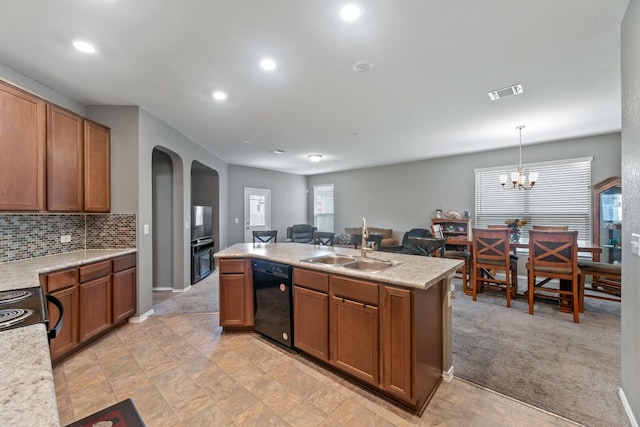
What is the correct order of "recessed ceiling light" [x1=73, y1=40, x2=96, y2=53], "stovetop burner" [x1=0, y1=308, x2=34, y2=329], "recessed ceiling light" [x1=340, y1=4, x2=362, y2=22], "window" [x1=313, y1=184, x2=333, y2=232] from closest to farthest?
"stovetop burner" [x1=0, y1=308, x2=34, y2=329] < "recessed ceiling light" [x1=340, y1=4, x2=362, y2=22] < "recessed ceiling light" [x1=73, y1=40, x2=96, y2=53] < "window" [x1=313, y1=184, x2=333, y2=232]

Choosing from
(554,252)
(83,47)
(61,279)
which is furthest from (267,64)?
(554,252)

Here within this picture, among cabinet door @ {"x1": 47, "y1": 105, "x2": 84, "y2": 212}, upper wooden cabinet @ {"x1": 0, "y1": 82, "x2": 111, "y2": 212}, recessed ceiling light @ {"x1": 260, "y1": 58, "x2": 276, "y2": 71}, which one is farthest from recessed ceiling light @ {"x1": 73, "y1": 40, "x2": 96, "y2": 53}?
recessed ceiling light @ {"x1": 260, "y1": 58, "x2": 276, "y2": 71}

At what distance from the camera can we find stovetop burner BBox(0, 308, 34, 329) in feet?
3.69

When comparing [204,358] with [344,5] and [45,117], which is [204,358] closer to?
[45,117]

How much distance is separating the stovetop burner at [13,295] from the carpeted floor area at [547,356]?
2.95 metres

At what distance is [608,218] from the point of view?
4.31m

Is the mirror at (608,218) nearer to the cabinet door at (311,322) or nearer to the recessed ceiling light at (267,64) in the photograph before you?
the cabinet door at (311,322)

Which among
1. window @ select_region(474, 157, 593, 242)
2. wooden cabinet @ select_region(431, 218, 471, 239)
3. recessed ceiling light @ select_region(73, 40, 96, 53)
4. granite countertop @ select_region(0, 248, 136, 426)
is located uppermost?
recessed ceiling light @ select_region(73, 40, 96, 53)

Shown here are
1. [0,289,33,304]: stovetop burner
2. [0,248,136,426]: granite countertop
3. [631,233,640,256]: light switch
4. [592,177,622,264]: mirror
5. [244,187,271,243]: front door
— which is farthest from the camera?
[244,187,271,243]: front door

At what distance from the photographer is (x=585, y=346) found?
2.64 meters

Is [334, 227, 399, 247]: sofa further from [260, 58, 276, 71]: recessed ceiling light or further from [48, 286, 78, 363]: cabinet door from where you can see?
[48, 286, 78, 363]: cabinet door

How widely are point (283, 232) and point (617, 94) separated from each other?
7145 mm

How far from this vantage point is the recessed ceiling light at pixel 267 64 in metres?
2.35

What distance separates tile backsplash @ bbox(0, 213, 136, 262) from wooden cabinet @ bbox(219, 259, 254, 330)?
133cm
